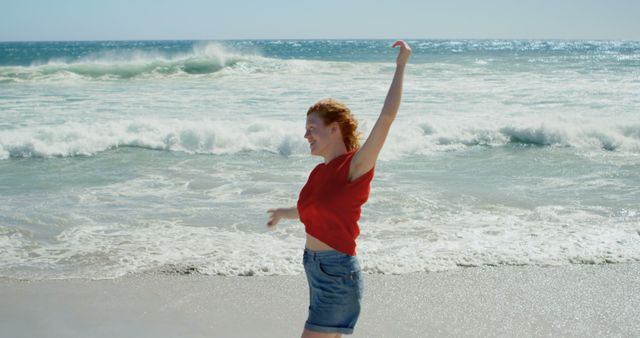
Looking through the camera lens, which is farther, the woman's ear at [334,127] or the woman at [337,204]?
the woman's ear at [334,127]

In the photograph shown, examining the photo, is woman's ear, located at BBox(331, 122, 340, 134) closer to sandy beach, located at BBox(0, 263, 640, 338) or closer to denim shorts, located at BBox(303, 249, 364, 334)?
denim shorts, located at BBox(303, 249, 364, 334)

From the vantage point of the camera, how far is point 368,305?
15.6 ft

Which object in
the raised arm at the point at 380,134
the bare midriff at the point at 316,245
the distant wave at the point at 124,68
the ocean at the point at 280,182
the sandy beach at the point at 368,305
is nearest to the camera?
the raised arm at the point at 380,134

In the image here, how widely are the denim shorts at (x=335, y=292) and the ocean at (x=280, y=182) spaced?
2.89 meters

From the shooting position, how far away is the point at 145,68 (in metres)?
32.4

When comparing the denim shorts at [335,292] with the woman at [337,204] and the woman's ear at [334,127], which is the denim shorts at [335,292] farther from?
the woman's ear at [334,127]

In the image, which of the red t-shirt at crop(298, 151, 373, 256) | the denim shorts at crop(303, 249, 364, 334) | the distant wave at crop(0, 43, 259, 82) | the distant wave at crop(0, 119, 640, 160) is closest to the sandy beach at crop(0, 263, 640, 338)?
the denim shorts at crop(303, 249, 364, 334)

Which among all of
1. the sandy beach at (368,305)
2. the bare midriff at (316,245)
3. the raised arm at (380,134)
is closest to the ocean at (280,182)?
the sandy beach at (368,305)

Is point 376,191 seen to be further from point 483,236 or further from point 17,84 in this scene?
point 17,84

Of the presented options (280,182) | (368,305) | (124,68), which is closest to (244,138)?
(280,182)

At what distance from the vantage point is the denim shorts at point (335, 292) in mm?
2514

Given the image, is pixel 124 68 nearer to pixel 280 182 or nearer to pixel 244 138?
pixel 244 138

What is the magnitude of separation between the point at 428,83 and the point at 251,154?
49.3 ft

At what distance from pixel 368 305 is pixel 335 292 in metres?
2.31
